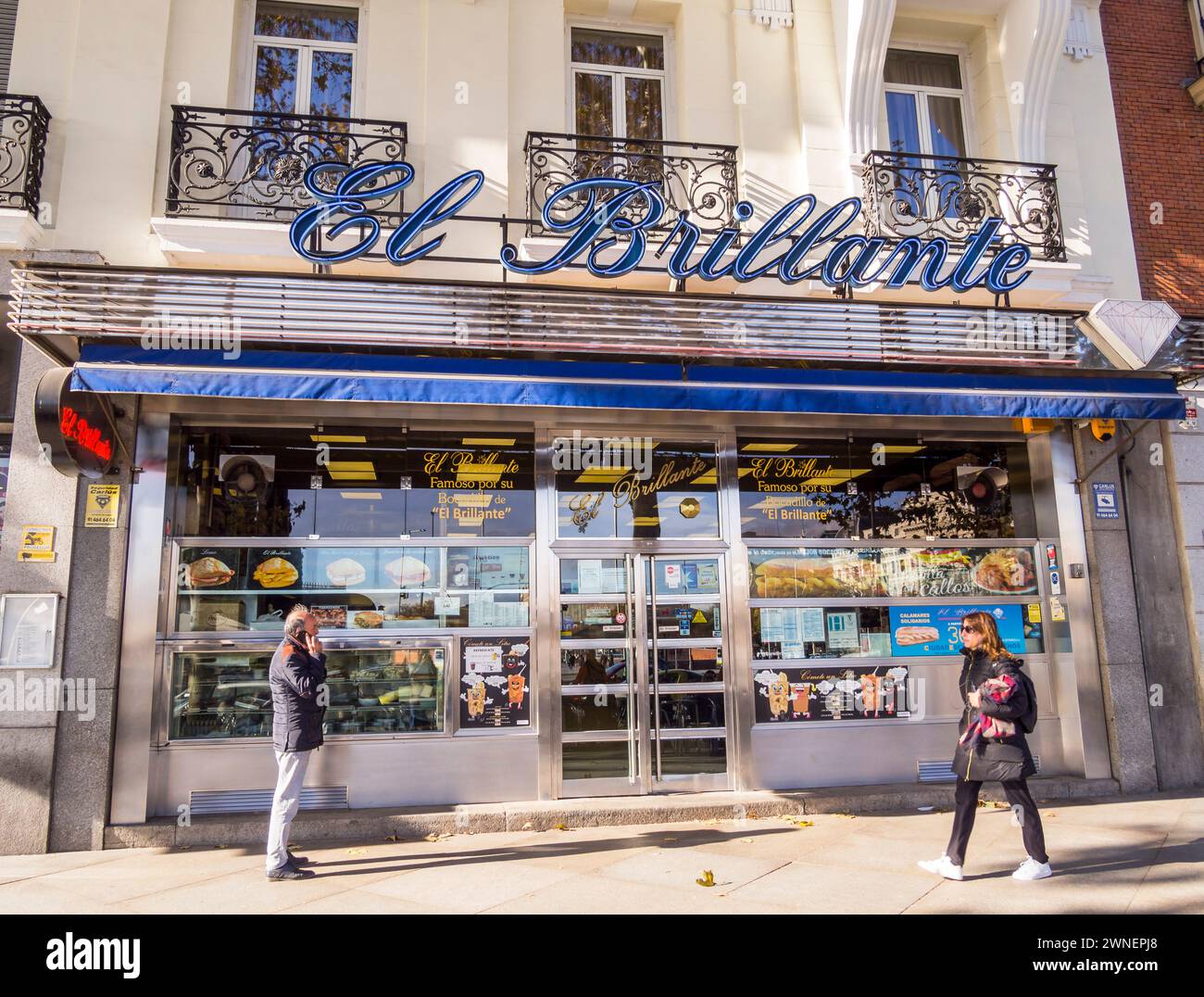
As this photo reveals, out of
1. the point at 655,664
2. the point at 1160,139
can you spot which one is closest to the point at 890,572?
the point at 655,664

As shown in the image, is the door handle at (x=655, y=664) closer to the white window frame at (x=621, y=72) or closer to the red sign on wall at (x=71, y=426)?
the white window frame at (x=621, y=72)

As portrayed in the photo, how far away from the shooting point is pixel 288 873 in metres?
6.25

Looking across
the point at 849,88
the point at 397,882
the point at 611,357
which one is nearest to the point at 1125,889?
the point at 397,882

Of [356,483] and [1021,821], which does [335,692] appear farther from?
[1021,821]

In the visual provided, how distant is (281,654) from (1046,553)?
7.89m

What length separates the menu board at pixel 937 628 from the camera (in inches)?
361

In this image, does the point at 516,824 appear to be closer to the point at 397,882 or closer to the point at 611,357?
the point at 397,882

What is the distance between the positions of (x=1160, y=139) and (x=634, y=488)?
310 inches

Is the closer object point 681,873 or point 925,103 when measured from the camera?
point 681,873

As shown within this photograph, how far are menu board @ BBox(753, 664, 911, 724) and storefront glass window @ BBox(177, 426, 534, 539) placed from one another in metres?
2.98

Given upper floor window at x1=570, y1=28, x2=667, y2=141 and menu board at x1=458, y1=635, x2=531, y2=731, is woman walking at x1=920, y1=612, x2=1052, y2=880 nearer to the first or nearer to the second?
menu board at x1=458, y1=635, x2=531, y2=731

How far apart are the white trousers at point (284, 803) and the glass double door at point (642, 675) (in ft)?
8.72

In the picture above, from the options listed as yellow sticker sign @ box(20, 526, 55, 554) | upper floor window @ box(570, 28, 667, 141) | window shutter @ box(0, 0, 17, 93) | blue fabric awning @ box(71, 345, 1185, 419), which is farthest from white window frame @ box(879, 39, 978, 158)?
yellow sticker sign @ box(20, 526, 55, 554)

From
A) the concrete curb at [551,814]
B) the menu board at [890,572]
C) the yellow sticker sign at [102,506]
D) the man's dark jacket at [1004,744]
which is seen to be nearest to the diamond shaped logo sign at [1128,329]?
the menu board at [890,572]
